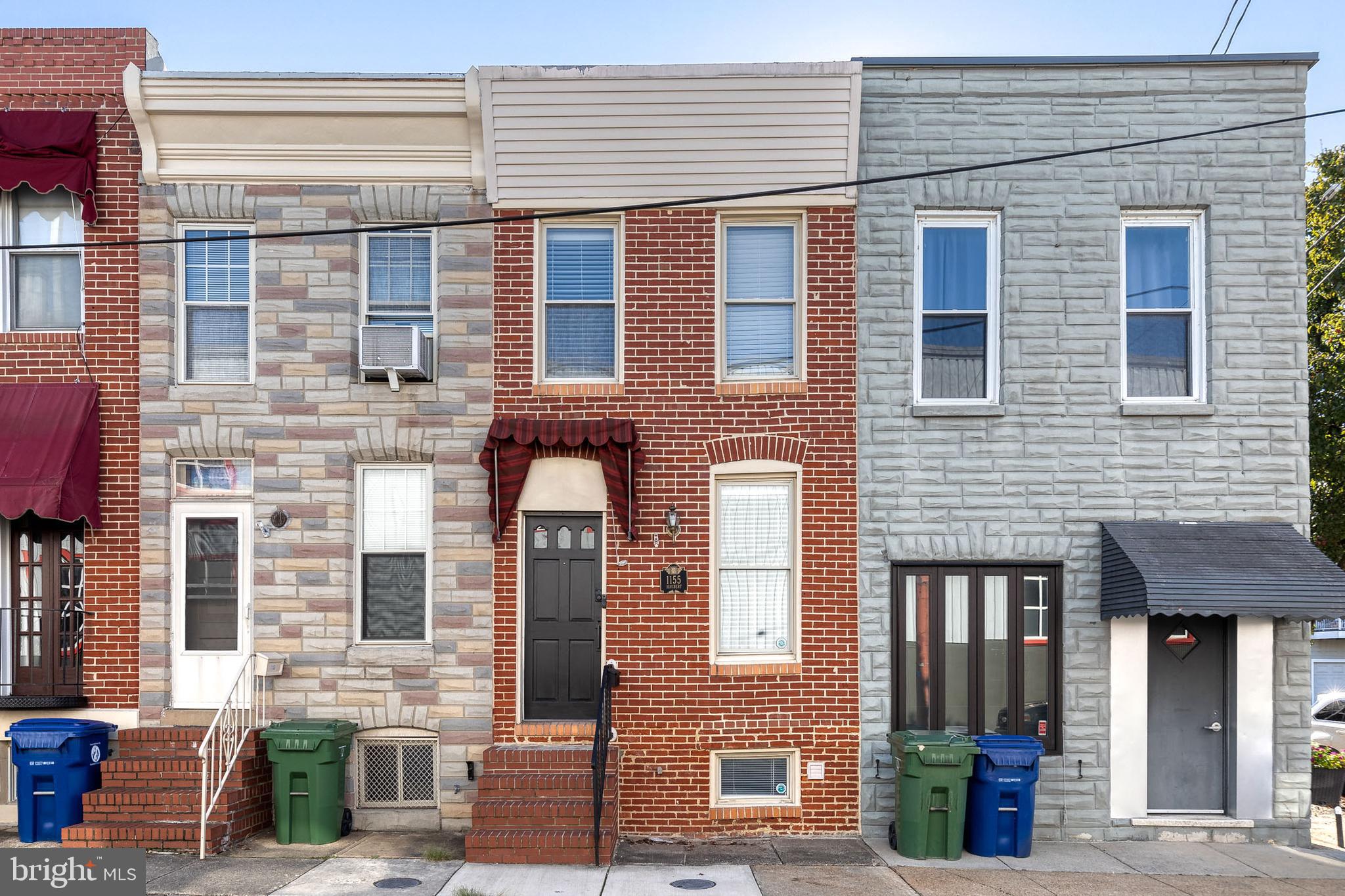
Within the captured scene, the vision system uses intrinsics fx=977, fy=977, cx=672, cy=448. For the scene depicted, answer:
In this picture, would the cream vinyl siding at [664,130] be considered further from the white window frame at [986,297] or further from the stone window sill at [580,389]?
the stone window sill at [580,389]

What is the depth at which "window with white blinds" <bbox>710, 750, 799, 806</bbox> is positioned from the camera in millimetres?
9344

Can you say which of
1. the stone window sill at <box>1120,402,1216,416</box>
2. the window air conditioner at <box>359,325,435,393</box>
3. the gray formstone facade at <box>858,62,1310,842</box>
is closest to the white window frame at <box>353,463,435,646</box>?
the window air conditioner at <box>359,325,435,393</box>

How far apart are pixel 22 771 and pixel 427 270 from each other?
579 cm

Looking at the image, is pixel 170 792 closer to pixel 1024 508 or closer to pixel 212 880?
pixel 212 880

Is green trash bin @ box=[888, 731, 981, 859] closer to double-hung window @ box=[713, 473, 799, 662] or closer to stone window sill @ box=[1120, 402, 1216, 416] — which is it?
double-hung window @ box=[713, 473, 799, 662]

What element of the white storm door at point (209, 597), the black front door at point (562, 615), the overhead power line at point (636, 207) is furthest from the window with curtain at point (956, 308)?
the white storm door at point (209, 597)

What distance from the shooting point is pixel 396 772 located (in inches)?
369

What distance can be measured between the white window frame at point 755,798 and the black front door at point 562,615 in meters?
1.30

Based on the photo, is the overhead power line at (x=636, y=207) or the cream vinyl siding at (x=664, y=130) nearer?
the overhead power line at (x=636, y=207)

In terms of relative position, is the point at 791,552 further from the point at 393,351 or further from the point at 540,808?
the point at 393,351

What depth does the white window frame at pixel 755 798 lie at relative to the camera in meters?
9.28

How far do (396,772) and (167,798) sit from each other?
6.40 feet

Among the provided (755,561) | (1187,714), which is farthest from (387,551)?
(1187,714)

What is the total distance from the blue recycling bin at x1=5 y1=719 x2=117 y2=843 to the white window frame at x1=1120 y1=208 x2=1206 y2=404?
10294 millimetres
